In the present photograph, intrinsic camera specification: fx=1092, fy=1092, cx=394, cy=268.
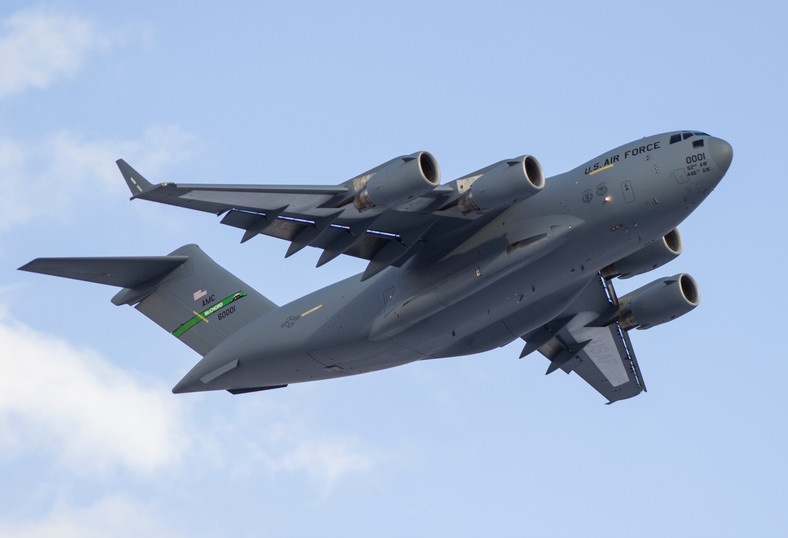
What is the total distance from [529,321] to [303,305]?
13.6ft

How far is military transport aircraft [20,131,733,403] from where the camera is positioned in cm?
1633

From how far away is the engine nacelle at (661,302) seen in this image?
20516mm

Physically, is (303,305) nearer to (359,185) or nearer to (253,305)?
(253,305)

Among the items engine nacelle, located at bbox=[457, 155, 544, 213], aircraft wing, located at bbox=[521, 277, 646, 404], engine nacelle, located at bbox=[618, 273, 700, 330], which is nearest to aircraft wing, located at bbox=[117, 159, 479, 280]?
engine nacelle, located at bbox=[457, 155, 544, 213]

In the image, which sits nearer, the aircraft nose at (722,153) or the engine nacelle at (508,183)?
the engine nacelle at (508,183)

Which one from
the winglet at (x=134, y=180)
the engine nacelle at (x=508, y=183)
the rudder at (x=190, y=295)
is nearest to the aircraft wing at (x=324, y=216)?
the winglet at (x=134, y=180)

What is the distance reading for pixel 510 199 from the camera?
Answer: 643 inches

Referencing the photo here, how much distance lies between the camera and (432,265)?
18.3 meters

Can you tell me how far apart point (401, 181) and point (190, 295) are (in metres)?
8.04

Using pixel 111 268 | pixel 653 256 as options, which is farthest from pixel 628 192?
pixel 111 268

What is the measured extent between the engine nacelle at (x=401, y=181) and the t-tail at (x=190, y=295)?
630cm

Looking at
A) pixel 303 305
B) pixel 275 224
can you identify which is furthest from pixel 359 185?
pixel 303 305

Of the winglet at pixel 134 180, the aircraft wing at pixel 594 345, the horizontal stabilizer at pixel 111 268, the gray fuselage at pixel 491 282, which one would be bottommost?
the aircraft wing at pixel 594 345

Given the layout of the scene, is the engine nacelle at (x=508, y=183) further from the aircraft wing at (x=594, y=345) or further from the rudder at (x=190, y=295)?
the rudder at (x=190, y=295)
